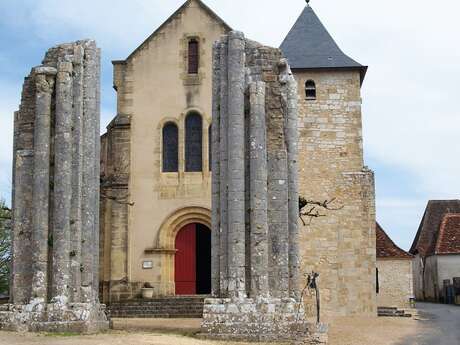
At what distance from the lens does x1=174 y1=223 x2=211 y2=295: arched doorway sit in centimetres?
2389

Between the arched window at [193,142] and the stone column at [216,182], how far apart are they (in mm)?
9355

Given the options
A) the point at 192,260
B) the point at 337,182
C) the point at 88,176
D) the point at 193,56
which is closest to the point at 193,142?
→ the point at 193,56

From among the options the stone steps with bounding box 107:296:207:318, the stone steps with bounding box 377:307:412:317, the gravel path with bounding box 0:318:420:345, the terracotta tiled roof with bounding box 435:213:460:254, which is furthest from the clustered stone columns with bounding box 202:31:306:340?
the terracotta tiled roof with bounding box 435:213:460:254

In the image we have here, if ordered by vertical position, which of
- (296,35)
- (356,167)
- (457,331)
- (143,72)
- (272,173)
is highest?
(296,35)

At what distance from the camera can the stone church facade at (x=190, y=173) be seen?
23.4 metres

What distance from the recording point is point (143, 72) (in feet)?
80.7

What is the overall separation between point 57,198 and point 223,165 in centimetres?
312

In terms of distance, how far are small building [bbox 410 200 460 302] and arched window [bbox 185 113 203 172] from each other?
64.1ft

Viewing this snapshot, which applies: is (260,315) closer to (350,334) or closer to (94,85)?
(350,334)

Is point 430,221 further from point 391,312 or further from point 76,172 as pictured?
point 76,172

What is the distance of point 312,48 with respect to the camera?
26250 millimetres

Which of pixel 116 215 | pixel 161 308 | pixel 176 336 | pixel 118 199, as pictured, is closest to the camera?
pixel 176 336

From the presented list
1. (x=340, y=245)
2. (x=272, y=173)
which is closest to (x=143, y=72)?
(x=340, y=245)

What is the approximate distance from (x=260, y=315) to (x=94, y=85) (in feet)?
18.1
